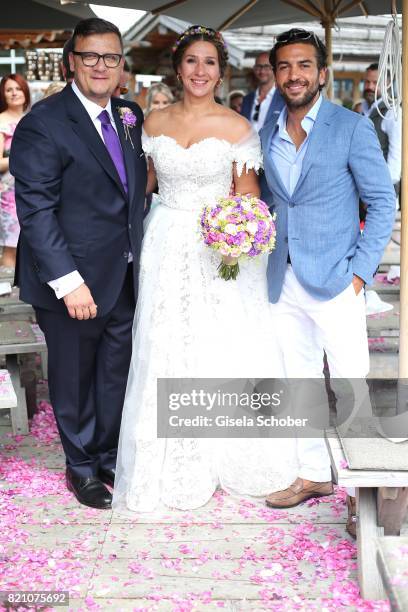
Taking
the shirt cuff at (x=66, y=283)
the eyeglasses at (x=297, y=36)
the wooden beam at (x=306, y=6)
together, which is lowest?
the shirt cuff at (x=66, y=283)

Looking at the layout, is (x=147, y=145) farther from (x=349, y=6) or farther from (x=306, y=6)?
(x=306, y=6)

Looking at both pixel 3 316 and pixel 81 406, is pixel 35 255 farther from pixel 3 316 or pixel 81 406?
pixel 3 316

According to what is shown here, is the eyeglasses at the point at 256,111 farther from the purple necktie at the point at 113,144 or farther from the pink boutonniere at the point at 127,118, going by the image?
the purple necktie at the point at 113,144

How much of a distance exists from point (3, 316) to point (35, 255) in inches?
101

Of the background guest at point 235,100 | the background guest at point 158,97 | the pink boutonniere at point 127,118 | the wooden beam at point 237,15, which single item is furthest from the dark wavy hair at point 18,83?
the background guest at point 235,100

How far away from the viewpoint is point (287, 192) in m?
3.95

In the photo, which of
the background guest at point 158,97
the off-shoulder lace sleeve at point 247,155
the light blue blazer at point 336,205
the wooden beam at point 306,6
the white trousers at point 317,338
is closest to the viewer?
the light blue blazer at point 336,205

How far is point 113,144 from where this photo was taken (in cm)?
411

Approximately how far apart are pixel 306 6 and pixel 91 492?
5282 millimetres

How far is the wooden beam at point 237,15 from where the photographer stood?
686 cm

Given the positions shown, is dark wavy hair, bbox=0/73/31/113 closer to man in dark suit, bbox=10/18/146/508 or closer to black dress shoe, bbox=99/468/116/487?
man in dark suit, bbox=10/18/146/508

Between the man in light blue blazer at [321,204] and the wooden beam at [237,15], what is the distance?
3.16 metres

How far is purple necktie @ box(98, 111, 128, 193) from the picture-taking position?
4070 millimetres

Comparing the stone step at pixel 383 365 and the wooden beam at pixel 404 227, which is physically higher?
the wooden beam at pixel 404 227
